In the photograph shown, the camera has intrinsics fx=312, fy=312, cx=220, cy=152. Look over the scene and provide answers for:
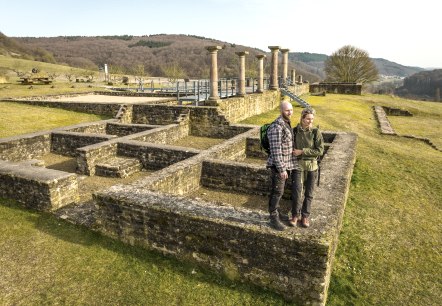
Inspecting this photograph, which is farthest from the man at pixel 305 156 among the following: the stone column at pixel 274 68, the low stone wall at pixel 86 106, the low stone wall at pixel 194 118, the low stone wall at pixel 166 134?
the stone column at pixel 274 68

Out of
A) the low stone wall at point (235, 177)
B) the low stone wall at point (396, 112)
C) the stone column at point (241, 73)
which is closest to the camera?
the low stone wall at point (235, 177)

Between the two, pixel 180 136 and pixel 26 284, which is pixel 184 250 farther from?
pixel 180 136

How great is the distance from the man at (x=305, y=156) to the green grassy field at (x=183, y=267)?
132cm

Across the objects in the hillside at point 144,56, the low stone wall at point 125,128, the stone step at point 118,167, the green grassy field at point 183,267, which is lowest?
the green grassy field at point 183,267

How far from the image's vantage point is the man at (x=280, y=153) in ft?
14.8

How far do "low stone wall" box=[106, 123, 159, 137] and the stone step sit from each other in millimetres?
3656

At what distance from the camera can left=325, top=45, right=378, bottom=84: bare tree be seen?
167 feet

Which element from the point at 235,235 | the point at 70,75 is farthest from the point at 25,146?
the point at 70,75

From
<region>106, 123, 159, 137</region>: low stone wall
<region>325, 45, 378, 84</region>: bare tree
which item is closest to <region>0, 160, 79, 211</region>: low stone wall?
<region>106, 123, 159, 137</region>: low stone wall

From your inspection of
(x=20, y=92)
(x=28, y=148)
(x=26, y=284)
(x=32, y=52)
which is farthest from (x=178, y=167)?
(x=32, y=52)

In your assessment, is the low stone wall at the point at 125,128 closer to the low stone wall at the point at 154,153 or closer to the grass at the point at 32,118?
the low stone wall at the point at 154,153

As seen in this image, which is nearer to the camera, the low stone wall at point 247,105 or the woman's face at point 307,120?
the woman's face at point 307,120

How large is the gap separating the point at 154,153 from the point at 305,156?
676 centimetres

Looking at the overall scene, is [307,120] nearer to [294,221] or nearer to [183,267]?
[294,221]
